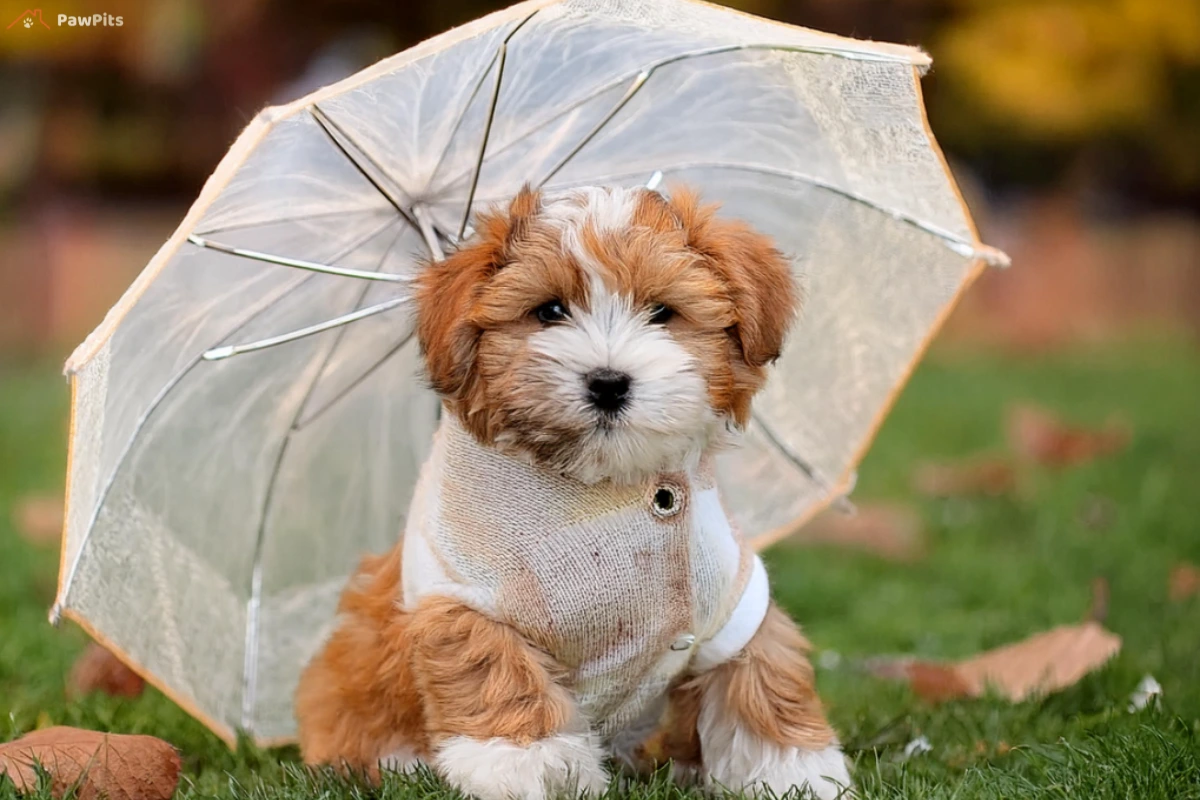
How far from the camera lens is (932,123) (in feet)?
73.5

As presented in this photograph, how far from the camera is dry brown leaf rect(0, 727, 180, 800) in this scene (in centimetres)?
363

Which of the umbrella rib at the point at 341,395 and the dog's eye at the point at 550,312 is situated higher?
the dog's eye at the point at 550,312

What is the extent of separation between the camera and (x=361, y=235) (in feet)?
13.9

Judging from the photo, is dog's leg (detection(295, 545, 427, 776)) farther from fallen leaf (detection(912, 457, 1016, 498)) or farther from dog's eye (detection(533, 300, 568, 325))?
fallen leaf (detection(912, 457, 1016, 498))

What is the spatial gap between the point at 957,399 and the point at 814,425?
7.60 metres

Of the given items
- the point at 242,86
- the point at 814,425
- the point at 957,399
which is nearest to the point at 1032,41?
the point at 957,399

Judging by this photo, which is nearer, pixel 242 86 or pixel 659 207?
pixel 659 207

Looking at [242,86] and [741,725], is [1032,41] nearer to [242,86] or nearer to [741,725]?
[242,86]

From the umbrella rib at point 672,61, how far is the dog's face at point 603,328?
1.89 ft

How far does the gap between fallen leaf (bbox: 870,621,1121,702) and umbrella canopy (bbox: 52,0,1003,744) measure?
73cm

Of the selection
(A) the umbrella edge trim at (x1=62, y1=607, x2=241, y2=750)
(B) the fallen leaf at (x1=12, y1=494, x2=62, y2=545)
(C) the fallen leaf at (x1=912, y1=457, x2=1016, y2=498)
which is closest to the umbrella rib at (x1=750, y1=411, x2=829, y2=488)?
(A) the umbrella edge trim at (x1=62, y1=607, x2=241, y2=750)

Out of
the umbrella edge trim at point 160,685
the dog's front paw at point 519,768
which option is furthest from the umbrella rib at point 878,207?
the umbrella edge trim at point 160,685

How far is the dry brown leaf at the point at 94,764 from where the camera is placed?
11.9 feet

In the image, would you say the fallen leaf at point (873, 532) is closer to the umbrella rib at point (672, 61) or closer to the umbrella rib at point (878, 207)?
the umbrella rib at point (878, 207)
